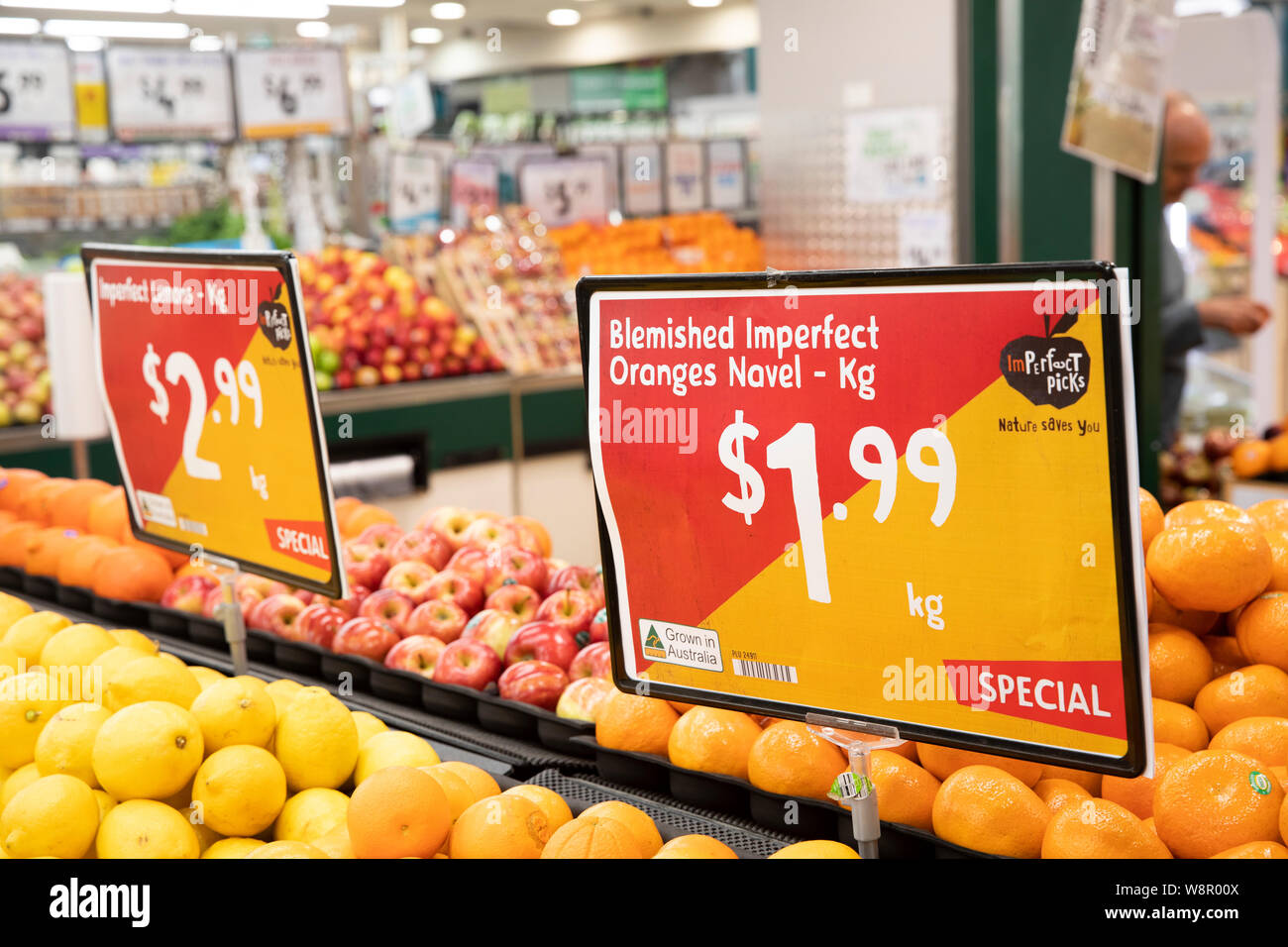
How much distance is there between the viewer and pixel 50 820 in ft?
4.22

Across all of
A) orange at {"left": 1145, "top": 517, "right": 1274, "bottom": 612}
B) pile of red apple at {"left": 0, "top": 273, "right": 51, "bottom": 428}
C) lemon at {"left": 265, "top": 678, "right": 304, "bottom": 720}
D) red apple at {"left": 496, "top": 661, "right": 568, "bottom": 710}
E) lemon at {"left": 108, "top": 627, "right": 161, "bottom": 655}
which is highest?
pile of red apple at {"left": 0, "top": 273, "right": 51, "bottom": 428}

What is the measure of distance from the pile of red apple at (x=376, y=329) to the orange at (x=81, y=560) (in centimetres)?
288

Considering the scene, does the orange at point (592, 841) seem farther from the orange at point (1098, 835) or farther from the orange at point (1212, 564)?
the orange at point (1212, 564)

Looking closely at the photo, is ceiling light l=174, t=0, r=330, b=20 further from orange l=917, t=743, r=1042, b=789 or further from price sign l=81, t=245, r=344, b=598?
orange l=917, t=743, r=1042, b=789

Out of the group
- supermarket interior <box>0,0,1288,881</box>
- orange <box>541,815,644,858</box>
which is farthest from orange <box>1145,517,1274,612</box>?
orange <box>541,815,644,858</box>

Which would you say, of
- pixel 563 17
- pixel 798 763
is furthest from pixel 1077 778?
pixel 563 17

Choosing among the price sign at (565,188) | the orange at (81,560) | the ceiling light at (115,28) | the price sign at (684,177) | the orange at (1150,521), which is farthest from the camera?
the ceiling light at (115,28)

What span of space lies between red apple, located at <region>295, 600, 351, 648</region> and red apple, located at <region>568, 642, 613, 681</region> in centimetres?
48

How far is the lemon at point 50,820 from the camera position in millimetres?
1278

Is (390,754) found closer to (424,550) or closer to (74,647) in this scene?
(74,647)

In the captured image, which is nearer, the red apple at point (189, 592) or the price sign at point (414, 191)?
the red apple at point (189, 592)

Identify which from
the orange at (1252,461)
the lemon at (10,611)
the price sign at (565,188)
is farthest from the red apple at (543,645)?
the price sign at (565,188)

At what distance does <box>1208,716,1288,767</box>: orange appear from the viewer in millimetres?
1324

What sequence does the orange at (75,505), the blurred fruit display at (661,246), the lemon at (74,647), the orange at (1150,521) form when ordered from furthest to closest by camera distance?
the blurred fruit display at (661,246), the orange at (75,505), the lemon at (74,647), the orange at (1150,521)
